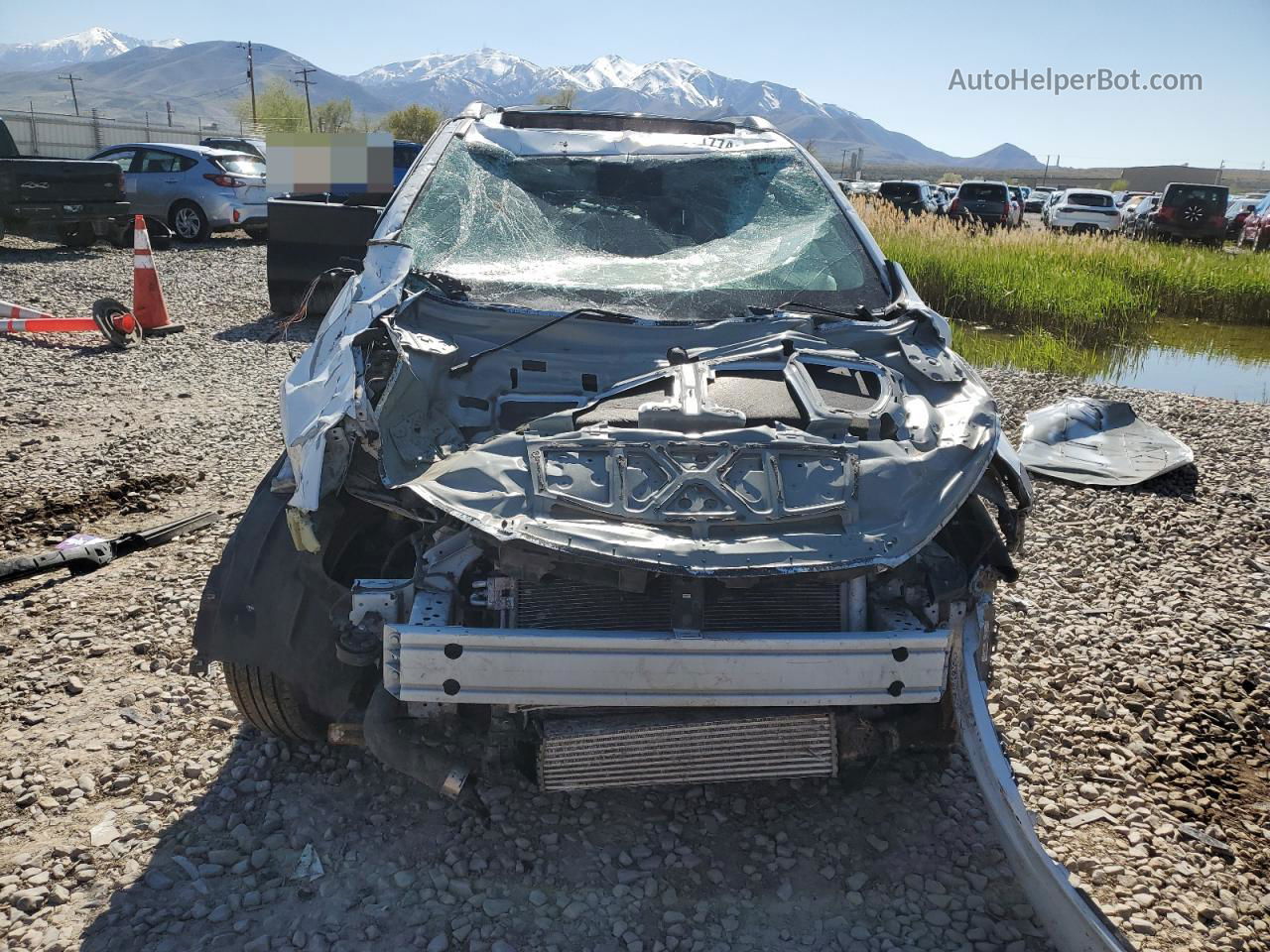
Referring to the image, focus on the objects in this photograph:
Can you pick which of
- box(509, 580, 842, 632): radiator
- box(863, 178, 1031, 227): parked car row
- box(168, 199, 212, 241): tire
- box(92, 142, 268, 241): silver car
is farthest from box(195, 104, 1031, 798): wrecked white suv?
box(863, 178, 1031, 227): parked car row

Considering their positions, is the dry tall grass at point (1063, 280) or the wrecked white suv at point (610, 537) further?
the dry tall grass at point (1063, 280)

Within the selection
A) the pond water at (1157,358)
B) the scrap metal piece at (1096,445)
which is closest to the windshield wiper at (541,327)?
the scrap metal piece at (1096,445)

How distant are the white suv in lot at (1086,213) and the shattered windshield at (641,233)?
2391 centimetres

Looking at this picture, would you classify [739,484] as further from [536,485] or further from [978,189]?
[978,189]

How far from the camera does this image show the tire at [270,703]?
276 centimetres

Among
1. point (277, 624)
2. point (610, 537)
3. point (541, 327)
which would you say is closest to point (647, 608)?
point (610, 537)

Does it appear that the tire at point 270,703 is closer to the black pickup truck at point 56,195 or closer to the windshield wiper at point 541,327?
the windshield wiper at point 541,327

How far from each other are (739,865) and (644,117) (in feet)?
11.1

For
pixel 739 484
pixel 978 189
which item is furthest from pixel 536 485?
pixel 978 189

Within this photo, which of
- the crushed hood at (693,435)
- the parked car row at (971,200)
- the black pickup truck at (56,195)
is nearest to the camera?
the crushed hood at (693,435)

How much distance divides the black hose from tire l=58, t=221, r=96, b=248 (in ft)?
45.8

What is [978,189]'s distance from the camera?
24.8 meters

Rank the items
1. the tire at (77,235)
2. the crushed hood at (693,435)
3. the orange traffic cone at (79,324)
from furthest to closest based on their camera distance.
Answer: the tire at (77,235), the orange traffic cone at (79,324), the crushed hood at (693,435)

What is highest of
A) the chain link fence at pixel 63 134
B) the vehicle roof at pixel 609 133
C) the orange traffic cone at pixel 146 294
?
the chain link fence at pixel 63 134
